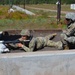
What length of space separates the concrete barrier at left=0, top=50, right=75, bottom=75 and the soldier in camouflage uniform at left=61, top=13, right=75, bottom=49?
1.73 metres

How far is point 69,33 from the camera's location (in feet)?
20.4

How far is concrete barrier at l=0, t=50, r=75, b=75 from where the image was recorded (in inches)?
164

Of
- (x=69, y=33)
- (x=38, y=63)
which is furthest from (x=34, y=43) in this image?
(x=38, y=63)

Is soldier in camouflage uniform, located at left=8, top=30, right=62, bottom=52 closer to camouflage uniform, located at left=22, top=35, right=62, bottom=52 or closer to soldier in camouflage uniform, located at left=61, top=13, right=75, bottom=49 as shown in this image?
camouflage uniform, located at left=22, top=35, right=62, bottom=52

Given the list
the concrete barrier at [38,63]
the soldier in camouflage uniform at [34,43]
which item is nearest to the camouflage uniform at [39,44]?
the soldier in camouflage uniform at [34,43]

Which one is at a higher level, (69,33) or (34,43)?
(69,33)

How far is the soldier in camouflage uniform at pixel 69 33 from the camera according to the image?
604 cm

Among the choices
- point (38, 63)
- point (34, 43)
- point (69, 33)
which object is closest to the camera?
point (38, 63)

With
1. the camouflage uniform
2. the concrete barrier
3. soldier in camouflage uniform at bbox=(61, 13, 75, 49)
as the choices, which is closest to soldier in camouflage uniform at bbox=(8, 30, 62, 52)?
the camouflage uniform

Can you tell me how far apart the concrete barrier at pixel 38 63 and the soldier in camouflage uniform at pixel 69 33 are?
1729 millimetres

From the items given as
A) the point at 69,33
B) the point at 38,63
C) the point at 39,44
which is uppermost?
the point at 69,33

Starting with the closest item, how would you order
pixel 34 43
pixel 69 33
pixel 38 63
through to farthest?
pixel 38 63
pixel 34 43
pixel 69 33

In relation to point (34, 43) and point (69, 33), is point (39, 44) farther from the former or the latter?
point (69, 33)

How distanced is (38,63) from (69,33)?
6.96 feet
